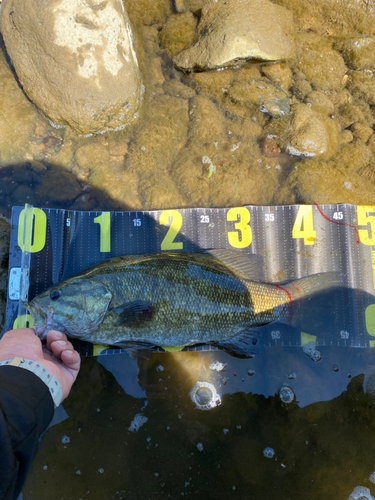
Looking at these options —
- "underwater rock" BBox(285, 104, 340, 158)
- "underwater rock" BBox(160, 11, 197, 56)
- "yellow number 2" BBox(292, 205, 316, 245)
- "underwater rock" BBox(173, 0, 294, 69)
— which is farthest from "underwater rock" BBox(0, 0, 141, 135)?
"yellow number 2" BBox(292, 205, 316, 245)

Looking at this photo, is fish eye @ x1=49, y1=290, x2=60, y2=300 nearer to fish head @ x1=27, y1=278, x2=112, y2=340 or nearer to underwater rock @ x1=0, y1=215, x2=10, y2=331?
fish head @ x1=27, y1=278, x2=112, y2=340

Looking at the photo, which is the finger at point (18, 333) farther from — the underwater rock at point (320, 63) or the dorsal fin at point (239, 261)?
the underwater rock at point (320, 63)

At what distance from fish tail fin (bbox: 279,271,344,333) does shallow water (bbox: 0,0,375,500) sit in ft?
1.37

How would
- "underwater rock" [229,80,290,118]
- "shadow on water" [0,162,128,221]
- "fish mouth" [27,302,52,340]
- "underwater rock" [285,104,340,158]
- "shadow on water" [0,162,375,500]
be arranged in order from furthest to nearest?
1. "underwater rock" [229,80,290,118]
2. "underwater rock" [285,104,340,158]
3. "shadow on water" [0,162,128,221]
4. "shadow on water" [0,162,375,500]
5. "fish mouth" [27,302,52,340]

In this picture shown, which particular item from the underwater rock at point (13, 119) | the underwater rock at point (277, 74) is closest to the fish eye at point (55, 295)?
the underwater rock at point (13, 119)

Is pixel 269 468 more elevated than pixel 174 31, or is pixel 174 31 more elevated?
pixel 174 31

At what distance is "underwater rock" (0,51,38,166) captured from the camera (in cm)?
416

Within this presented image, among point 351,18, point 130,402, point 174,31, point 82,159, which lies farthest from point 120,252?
point 351,18

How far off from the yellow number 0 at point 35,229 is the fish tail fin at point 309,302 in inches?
117

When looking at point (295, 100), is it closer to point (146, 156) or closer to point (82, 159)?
point (146, 156)

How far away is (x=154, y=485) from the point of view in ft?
11.3

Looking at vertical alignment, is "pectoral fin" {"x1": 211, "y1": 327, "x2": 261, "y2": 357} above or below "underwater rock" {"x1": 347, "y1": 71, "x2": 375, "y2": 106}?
below

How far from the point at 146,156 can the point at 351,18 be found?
376 cm

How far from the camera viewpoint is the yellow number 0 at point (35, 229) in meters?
3.76
